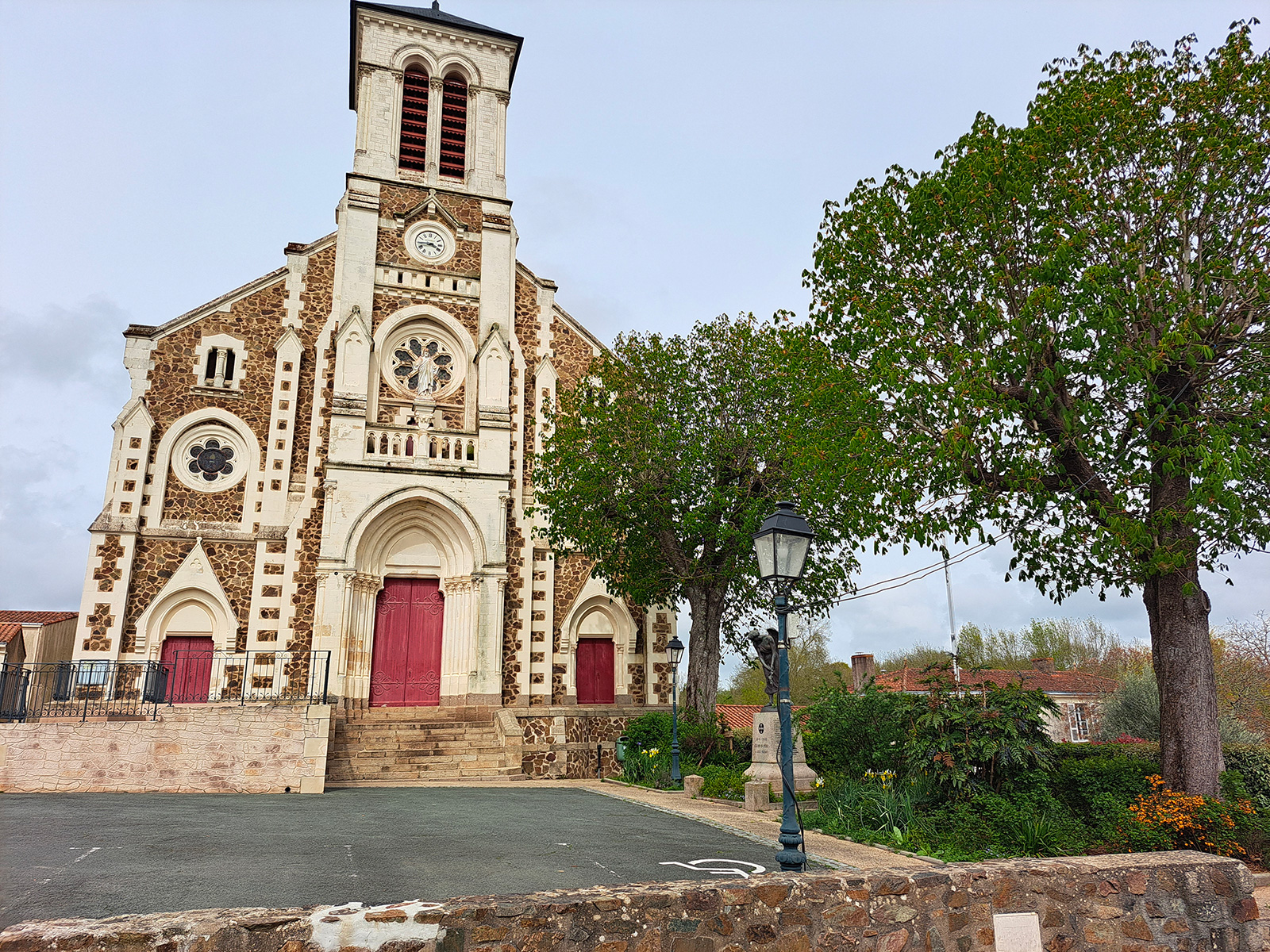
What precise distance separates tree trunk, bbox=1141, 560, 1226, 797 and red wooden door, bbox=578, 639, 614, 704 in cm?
1436

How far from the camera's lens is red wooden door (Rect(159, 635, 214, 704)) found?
18.6 metres

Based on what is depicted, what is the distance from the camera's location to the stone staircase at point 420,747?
1712cm

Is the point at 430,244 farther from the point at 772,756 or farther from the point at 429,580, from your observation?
the point at 772,756

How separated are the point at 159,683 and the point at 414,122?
1770 cm

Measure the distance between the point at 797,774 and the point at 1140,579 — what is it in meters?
6.19

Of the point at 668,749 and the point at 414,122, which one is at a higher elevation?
the point at 414,122

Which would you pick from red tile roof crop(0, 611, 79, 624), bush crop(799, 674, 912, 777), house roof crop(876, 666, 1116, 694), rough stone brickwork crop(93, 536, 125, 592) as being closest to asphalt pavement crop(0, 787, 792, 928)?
bush crop(799, 674, 912, 777)

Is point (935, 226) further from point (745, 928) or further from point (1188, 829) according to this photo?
point (745, 928)

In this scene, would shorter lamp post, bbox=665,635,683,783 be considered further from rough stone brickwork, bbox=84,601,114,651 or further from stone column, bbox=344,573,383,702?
rough stone brickwork, bbox=84,601,114,651

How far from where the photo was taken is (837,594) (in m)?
20.5

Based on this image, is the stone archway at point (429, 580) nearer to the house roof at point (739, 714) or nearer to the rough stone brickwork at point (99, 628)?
the rough stone brickwork at point (99, 628)

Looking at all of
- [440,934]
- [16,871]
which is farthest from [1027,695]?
[16,871]

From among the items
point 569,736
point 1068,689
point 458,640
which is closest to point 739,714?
point 569,736

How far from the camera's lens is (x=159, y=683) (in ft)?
53.7
